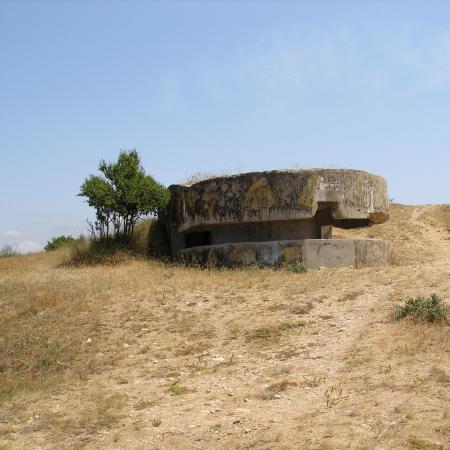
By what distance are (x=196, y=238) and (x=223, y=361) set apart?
8536 mm

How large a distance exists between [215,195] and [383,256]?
393 cm

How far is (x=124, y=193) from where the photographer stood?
46.6ft

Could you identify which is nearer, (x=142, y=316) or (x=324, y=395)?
(x=324, y=395)

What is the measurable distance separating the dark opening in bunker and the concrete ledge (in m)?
2.57

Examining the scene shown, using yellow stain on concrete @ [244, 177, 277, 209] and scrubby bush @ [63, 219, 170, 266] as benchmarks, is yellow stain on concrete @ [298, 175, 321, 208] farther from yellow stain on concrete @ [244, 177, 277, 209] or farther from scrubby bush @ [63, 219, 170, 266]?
scrubby bush @ [63, 219, 170, 266]

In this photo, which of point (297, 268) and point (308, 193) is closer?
point (297, 268)

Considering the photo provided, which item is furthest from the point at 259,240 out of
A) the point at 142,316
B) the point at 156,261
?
the point at 142,316

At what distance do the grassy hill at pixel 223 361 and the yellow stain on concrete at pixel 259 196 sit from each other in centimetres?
157

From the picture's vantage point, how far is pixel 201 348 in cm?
754

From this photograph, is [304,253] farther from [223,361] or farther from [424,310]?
[223,361]

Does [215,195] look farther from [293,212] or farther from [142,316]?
[142,316]

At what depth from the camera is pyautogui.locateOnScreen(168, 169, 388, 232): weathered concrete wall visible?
12039 millimetres

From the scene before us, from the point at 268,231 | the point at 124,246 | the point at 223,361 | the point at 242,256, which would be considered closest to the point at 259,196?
the point at 268,231

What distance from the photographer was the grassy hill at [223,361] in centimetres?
495
